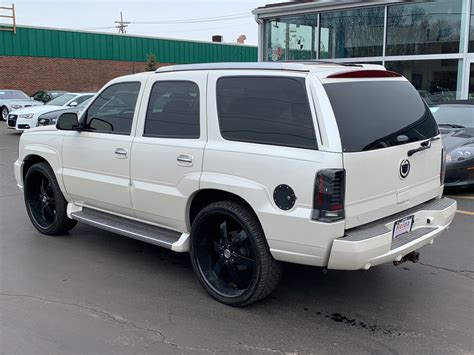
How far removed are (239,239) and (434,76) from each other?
1344 centimetres

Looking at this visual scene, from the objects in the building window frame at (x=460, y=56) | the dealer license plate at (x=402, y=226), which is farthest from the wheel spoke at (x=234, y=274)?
the building window frame at (x=460, y=56)

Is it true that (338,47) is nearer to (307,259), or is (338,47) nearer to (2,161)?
(2,161)

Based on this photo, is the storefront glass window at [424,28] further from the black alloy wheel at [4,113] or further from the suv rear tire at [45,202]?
the black alloy wheel at [4,113]

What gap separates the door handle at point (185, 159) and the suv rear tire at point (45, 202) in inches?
82.0

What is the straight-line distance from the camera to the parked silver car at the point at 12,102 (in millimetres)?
21781

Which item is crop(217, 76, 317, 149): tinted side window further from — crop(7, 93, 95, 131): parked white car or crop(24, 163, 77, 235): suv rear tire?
crop(7, 93, 95, 131): parked white car

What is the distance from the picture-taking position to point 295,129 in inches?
145

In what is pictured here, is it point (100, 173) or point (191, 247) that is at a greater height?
point (100, 173)

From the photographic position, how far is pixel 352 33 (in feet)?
55.6

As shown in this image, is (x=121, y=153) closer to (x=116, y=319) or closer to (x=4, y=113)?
(x=116, y=319)

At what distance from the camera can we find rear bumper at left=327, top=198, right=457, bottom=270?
3453 mm

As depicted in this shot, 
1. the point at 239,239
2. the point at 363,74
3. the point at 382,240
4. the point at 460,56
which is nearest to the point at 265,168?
the point at 239,239

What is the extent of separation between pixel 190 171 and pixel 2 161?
9.08 metres

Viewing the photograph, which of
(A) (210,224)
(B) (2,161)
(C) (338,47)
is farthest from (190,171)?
(C) (338,47)
